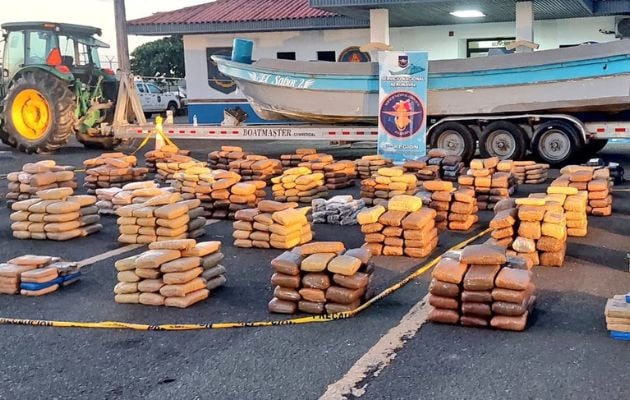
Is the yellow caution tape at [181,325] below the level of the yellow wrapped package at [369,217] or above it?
below

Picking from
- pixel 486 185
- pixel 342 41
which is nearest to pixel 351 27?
pixel 342 41

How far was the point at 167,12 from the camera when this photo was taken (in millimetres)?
26156

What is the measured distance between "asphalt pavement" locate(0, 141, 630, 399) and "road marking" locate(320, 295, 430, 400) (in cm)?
6

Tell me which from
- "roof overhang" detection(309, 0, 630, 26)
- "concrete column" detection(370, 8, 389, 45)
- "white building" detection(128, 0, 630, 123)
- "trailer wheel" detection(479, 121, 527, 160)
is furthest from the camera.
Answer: "concrete column" detection(370, 8, 389, 45)

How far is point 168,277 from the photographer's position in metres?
6.80

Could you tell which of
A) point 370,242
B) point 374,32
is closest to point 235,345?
point 370,242

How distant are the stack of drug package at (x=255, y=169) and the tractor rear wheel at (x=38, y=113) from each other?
6501mm

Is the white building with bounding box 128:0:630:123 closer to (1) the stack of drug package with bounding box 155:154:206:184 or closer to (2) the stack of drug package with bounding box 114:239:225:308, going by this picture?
(1) the stack of drug package with bounding box 155:154:206:184

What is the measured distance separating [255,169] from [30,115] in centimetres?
863

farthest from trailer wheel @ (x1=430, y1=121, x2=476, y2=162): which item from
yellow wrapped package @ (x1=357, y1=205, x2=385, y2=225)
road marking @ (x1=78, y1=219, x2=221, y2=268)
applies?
road marking @ (x1=78, y1=219, x2=221, y2=268)

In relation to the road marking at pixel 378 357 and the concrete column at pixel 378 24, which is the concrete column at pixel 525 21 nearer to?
the concrete column at pixel 378 24

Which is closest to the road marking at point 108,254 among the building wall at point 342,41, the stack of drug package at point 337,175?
the stack of drug package at point 337,175

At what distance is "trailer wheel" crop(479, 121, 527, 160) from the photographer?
14734 mm

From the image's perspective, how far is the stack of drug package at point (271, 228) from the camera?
877 cm
